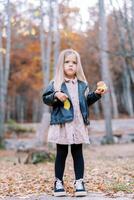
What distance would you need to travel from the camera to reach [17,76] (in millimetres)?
40094

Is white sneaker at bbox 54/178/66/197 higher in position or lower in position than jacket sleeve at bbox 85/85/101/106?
lower

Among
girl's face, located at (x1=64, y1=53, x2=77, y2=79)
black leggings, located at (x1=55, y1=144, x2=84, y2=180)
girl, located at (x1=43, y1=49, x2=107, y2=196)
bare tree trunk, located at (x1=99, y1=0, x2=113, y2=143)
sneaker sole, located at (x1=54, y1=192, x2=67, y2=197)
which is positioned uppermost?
bare tree trunk, located at (x1=99, y1=0, x2=113, y2=143)

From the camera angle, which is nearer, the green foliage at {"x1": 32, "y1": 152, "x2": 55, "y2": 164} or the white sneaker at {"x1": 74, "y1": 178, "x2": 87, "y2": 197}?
the white sneaker at {"x1": 74, "y1": 178, "x2": 87, "y2": 197}

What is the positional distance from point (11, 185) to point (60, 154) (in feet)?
4.12

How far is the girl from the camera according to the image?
Answer: 4.61m

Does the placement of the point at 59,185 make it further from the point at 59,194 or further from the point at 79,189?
the point at 79,189

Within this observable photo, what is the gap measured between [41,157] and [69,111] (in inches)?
224

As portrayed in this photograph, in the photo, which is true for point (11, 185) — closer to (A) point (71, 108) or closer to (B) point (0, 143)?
(A) point (71, 108)

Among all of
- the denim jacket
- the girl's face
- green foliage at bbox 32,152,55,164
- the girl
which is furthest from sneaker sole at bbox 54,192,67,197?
green foliage at bbox 32,152,55,164

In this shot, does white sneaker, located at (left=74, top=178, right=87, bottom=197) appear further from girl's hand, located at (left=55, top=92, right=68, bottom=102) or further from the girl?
girl's hand, located at (left=55, top=92, right=68, bottom=102)

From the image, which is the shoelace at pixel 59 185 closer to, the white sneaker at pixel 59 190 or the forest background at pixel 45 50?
the white sneaker at pixel 59 190

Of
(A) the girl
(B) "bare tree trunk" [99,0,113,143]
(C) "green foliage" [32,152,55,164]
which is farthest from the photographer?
(B) "bare tree trunk" [99,0,113,143]

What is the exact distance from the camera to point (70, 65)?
15.8 feet

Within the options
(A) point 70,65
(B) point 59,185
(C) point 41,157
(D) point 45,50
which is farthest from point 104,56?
(B) point 59,185
